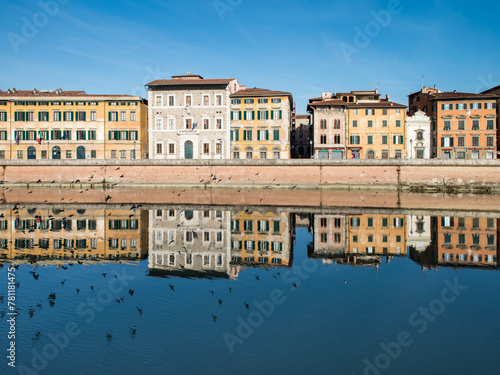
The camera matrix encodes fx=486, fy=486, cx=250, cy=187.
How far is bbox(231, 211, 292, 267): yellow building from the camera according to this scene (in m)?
22.2

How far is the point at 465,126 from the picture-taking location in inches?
2458

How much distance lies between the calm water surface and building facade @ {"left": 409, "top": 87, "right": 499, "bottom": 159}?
3591cm

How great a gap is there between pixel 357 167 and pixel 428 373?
43.0 meters

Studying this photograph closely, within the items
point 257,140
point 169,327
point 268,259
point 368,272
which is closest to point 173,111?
point 257,140

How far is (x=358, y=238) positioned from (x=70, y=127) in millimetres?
46988

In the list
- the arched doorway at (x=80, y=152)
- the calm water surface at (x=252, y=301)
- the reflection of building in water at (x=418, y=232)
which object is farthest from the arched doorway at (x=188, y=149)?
the reflection of building in water at (x=418, y=232)

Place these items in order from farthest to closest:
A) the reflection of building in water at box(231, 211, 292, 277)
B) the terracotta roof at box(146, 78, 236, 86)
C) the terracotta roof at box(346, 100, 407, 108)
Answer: the terracotta roof at box(346, 100, 407, 108)
the terracotta roof at box(146, 78, 236, 86)
the reflection of building in water at box(231, 211, 292, 277)

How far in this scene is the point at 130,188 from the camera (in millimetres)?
53062

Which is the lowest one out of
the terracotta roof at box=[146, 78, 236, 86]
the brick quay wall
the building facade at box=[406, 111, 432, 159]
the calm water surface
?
the calm water surface

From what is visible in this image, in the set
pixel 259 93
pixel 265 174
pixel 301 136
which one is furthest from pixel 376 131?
pixel 301 136

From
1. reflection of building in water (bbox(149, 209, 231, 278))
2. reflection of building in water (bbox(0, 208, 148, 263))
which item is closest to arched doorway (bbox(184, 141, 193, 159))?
reflection of building in water (bbox(149, 209, 231, 278))

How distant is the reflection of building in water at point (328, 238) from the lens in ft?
76.6

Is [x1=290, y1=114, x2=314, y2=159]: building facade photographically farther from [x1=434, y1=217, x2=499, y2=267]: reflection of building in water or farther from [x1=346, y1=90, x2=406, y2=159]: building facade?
[x1=434, y1=217, x2=499, y2=267]: reflection of building in water

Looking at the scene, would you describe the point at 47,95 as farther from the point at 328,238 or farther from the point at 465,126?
the point at 465,126
